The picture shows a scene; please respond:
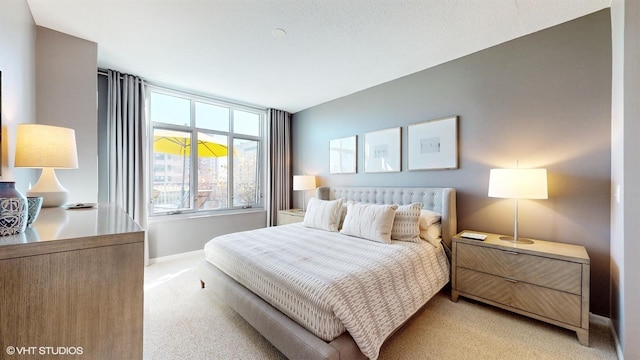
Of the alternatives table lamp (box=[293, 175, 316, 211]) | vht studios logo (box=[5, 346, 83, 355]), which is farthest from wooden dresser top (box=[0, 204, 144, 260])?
table lamp (box=[293, 175, 316, 211])

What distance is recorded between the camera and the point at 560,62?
7.70 feet

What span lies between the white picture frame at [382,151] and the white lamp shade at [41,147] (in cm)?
333

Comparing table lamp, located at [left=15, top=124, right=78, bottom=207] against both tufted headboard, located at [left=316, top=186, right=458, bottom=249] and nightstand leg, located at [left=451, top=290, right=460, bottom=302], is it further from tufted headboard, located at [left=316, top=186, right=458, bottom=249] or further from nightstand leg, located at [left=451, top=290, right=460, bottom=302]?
nightstand leg, located at [left=451, top=290, right=460, bottom=302]

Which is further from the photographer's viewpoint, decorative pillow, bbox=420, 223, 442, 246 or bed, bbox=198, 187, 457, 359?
decorative pillow, bbox=420, 223, 442, 246

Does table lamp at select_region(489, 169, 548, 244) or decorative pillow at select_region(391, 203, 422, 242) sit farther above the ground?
table lamp at select_region(489, 169, 548, 244)

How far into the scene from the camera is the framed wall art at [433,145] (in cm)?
298

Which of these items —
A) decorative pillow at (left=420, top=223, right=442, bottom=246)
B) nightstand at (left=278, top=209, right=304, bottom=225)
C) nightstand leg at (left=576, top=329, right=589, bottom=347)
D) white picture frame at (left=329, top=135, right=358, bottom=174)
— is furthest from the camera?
nightstand at (left=278, top=209, right=304, bottom=225)

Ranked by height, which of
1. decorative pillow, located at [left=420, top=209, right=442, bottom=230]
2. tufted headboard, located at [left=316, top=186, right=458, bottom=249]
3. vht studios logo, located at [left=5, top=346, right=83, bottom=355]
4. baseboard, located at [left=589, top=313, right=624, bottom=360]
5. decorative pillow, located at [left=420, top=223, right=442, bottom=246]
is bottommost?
baseboard, located at [left=589, top=313, right=624, bottom=360]

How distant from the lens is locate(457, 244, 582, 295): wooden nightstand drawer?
6.33ft

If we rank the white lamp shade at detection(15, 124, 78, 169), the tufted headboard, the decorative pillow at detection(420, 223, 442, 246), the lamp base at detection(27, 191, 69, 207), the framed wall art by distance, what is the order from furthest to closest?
the framed wall art, the tufted headboard, the decorative pillow at detection(420, 223, 442, 246), the lamp base at detection(27, 191, 69, 207), the white lamp shade at detection(15, 124, 78, 169)

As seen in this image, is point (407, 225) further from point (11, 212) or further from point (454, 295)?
point (11, 212)

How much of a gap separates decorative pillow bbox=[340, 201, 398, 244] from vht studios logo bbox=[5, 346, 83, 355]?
2253 millimetres

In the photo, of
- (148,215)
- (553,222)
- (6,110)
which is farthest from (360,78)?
(148,215)

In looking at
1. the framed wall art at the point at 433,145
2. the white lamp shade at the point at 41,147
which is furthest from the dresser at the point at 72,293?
the framed wall art at the point at 433,145
